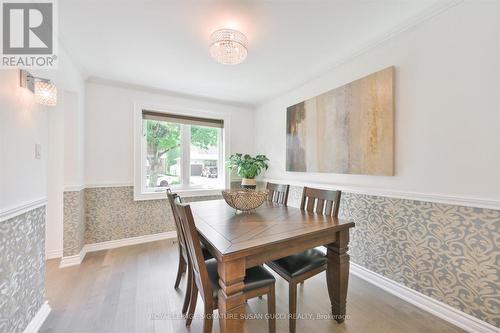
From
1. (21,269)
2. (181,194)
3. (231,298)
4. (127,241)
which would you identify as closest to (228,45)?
(231,298)

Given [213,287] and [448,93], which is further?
[448,93]

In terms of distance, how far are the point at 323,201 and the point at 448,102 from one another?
4.00ft

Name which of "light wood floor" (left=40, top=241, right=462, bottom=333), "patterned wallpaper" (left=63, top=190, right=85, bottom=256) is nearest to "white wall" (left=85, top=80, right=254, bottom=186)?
"patterned wallpaper" (left=63, top=190, right=85, bottom=256)

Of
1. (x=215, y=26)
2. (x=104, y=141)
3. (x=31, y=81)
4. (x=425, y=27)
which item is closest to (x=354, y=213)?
(x=425, y=27)

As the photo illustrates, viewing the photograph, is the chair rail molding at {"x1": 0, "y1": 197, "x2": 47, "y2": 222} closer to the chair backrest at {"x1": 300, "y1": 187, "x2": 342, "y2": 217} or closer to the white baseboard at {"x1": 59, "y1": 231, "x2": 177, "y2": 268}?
the white baseboard at {"x1": 59, "y1": 231, "x2": 177, "y2": 268}

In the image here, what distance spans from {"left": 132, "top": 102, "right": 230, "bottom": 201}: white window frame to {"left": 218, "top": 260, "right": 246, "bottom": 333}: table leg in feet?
7.96

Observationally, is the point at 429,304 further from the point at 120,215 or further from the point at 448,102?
the point at 120,215

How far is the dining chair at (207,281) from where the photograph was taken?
1.12 m

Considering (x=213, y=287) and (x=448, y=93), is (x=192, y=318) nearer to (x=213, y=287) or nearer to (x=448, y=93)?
(x=213, y=287)

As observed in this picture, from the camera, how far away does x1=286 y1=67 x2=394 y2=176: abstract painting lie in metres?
1.87

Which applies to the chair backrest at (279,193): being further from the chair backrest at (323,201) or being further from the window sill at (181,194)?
the window sill at (181,194)

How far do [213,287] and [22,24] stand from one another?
2.22 metres

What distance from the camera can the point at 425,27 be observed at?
64.0 inches

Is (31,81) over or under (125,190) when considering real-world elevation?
over
